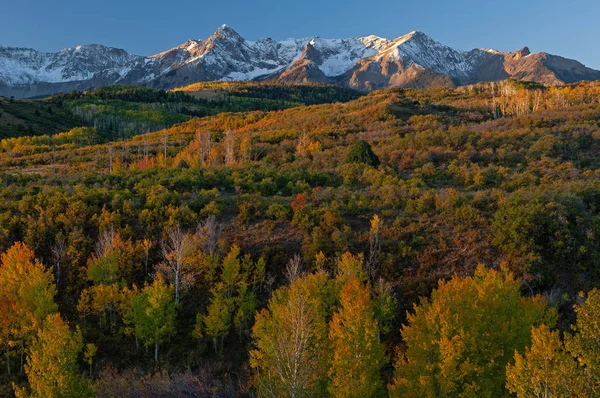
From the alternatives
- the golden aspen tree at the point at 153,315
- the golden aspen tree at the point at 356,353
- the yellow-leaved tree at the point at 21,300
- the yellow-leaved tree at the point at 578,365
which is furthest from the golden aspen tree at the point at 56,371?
the yellow-leaved tree at the point at 578,365

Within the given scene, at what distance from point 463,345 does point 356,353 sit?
472 centimetres

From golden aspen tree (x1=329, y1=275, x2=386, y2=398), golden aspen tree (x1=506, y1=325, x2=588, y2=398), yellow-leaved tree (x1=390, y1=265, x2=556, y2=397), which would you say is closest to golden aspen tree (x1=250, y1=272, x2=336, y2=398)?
golden aspen tree (x1=329, y1=275, x2=386, y2=398)

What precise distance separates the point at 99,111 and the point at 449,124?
137 meters

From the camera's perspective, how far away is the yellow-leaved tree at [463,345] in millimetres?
16234

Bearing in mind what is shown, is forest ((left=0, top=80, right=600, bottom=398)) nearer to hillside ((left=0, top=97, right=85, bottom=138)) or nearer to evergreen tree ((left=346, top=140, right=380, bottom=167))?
evergreen tree ((left=346, top=140, right=380, bottom=167))

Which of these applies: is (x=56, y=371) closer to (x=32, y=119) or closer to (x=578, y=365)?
(x=578, y=365)

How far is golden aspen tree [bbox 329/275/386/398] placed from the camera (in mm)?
16766

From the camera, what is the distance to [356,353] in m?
17.9

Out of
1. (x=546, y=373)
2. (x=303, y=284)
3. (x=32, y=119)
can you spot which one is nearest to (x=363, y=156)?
(x=303, y=284)

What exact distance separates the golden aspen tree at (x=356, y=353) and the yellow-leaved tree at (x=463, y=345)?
48.2 inches

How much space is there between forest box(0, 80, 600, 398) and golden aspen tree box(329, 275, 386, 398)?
0.07 metres

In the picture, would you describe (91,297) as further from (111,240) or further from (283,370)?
(283,370)

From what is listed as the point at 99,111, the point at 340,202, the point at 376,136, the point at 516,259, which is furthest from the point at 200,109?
the point at 516,259

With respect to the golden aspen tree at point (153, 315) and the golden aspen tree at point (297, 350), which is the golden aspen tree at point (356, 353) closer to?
the golden aspen tree at point (297, 350)
